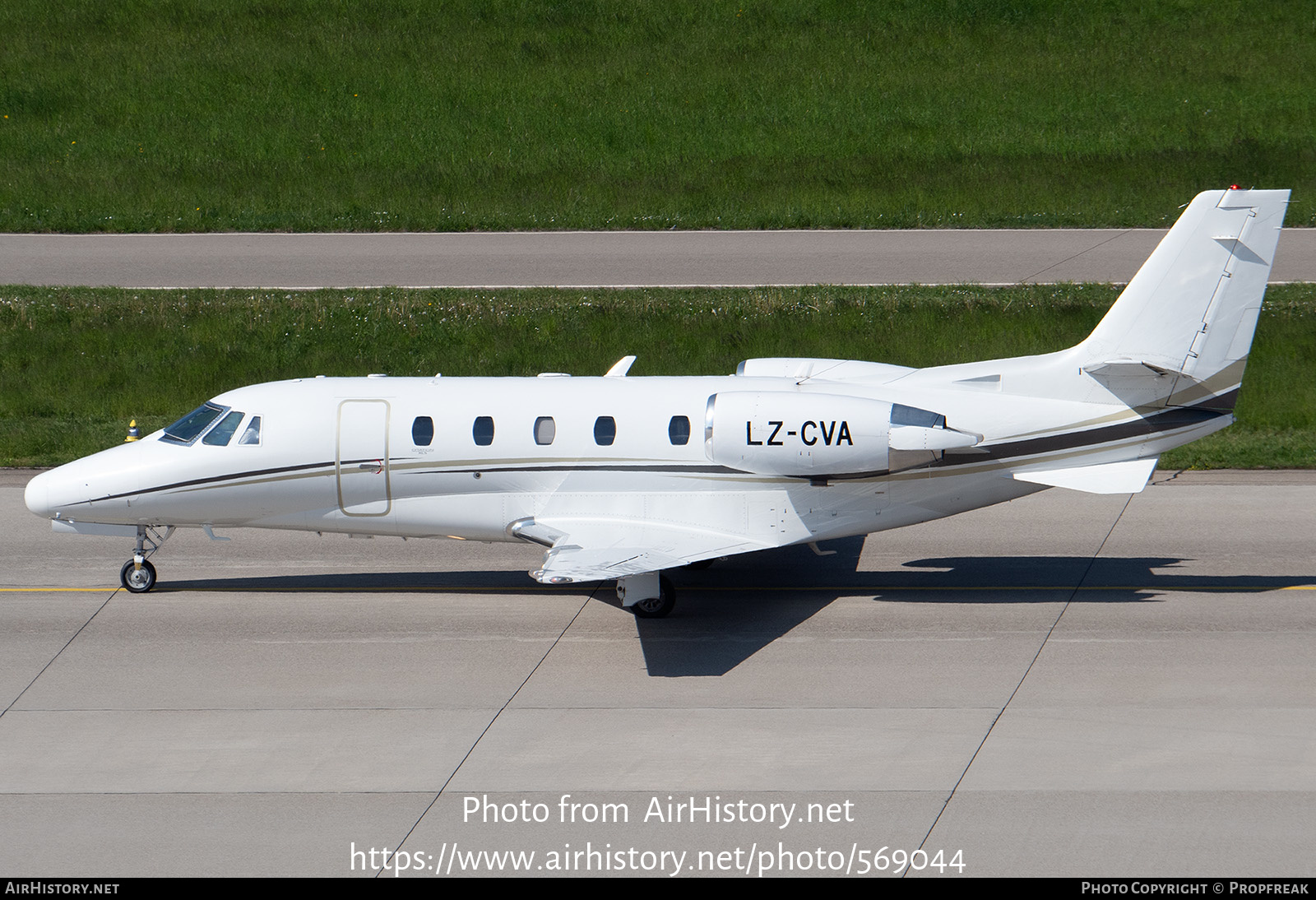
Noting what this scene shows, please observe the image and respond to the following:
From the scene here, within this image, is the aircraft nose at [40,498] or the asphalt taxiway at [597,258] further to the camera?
the asphalt taxiway at [597,258]

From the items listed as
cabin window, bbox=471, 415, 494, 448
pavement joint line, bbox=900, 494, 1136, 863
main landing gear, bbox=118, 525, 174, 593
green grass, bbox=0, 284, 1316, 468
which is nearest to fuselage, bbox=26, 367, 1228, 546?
cabin window, bbox=471, 415, 494, 448

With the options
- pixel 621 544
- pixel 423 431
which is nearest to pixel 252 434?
pixel 423 431

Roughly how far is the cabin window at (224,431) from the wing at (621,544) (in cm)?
364

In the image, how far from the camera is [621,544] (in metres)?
16.2

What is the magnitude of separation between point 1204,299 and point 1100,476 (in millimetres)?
2345

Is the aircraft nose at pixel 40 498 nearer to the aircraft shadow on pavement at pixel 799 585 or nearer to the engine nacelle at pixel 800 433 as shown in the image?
the aircraft shadow on pavement at pixel 799 585

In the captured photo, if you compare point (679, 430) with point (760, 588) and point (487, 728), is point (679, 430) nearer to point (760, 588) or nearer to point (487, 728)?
point (760, 588)

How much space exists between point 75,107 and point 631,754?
36.1 meters

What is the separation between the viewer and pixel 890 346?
27.7m

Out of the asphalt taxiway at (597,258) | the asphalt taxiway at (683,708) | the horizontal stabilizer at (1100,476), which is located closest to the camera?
the asphalt taxiway at (683,708)

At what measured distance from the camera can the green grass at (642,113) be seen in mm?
36250

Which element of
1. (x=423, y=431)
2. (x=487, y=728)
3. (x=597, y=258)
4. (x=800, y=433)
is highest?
(x=597, y=258)

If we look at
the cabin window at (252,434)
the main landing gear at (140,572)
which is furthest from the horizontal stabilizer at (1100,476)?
the main landing gear at (140,572)

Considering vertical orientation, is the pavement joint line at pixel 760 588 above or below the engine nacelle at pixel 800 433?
below
